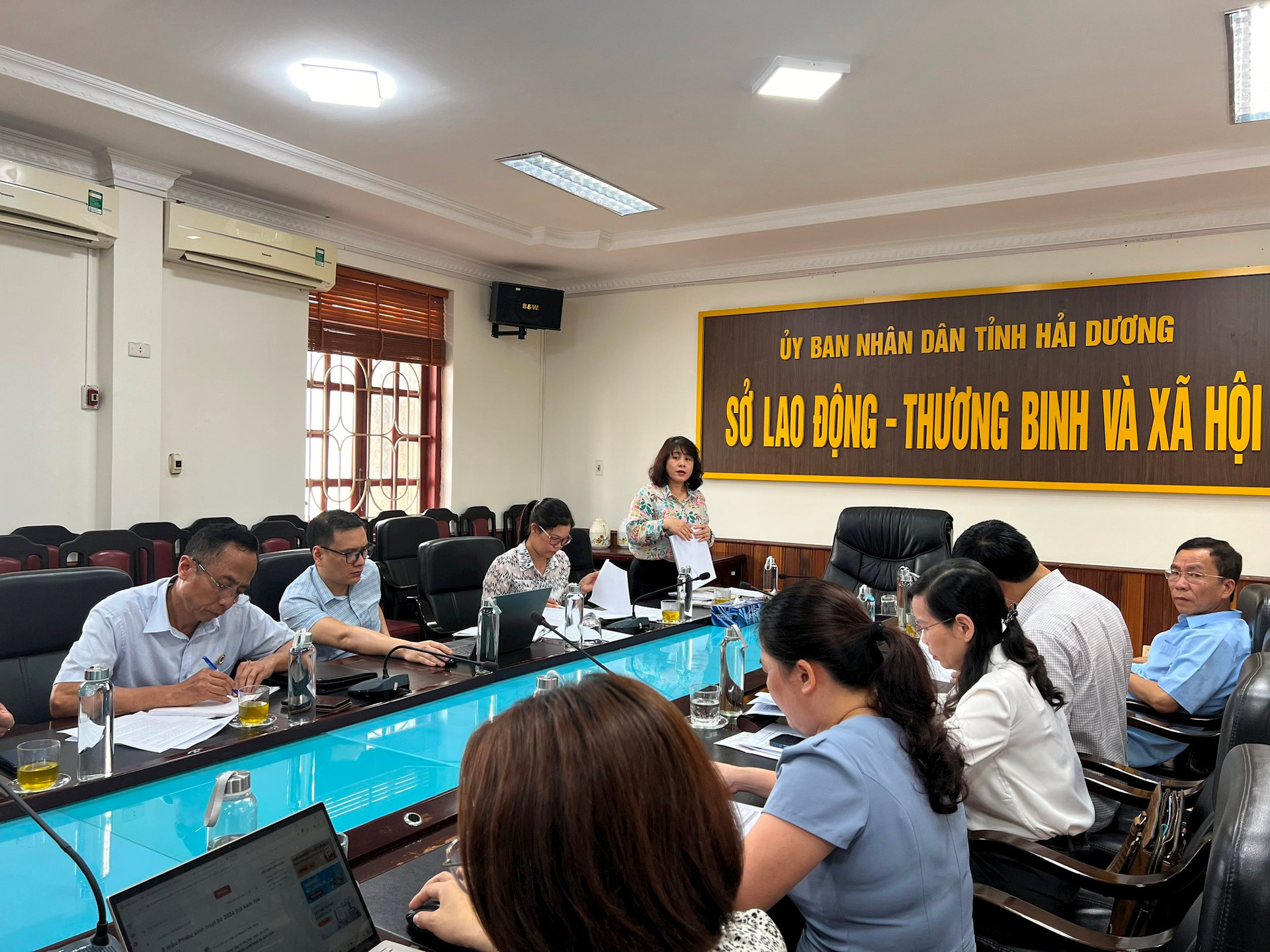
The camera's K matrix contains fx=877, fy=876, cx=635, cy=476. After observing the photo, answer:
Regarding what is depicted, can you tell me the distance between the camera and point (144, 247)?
4391 mm

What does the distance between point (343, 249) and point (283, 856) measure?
5.11 meters

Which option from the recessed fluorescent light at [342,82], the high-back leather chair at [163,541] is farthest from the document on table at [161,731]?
the high-back leather chair at [163,541]

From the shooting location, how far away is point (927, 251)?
218 inches

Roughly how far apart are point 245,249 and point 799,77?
305cm

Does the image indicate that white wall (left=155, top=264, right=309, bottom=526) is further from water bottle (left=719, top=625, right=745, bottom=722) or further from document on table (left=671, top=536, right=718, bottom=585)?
water bottle (left=719, top=625, right=745, bottom=722)

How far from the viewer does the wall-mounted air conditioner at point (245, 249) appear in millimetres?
4465

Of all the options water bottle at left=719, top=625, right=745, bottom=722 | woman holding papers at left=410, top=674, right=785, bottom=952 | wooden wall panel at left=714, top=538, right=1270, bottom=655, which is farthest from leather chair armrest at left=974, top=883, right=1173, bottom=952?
wooden wall panel at left=714, top=538, right=1270, bottom=655

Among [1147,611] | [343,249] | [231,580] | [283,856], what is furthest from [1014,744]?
[343,249]

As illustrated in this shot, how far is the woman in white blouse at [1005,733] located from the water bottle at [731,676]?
484mm

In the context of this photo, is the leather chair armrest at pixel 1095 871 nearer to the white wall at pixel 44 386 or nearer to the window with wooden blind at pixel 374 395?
the white wall at pixel 44 386

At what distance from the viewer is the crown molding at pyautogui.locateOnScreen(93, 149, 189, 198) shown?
4.18 metres

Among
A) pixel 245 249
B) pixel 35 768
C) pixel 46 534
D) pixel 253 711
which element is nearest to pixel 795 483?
pixel 245 249

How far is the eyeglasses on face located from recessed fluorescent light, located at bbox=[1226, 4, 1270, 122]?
10.9ft

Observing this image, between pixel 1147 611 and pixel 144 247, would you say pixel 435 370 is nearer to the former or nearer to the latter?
pixel 144 247
